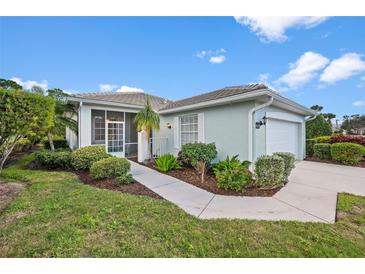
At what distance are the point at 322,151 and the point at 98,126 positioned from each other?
44.6 feet

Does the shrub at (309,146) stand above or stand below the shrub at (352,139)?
below

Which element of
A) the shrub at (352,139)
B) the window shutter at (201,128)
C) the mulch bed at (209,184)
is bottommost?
the mulch bed at (209,184)

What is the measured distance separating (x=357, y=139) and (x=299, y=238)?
452 inches

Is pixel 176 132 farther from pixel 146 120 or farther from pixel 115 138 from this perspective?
pixel 115 138

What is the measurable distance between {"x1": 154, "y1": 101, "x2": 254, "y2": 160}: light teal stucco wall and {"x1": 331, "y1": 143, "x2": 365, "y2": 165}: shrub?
681 centimetres

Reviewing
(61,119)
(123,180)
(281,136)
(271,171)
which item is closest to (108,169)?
(123,180)

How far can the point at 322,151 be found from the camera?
10469mm

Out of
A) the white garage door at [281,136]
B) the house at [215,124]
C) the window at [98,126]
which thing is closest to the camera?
the house at [215,124]

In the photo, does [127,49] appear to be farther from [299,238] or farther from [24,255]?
[299,238]

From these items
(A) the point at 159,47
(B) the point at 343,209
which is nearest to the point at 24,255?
(B) the point at 343,209

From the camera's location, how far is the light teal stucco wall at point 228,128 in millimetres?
6762

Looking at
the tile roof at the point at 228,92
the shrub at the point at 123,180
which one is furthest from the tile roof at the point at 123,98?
the shrub at the point at 123,180

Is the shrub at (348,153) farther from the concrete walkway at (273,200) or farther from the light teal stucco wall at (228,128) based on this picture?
the light teal stucco wall at (228,128)

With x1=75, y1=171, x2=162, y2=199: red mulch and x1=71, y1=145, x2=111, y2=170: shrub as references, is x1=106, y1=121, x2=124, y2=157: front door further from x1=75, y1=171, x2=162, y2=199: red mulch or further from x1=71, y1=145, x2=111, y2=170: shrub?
x1=75, y1=171, x2=162, y2=199: red mulch
